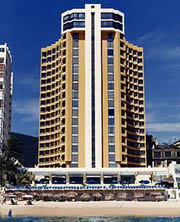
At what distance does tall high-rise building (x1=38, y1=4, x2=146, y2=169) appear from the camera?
11450 centimetres

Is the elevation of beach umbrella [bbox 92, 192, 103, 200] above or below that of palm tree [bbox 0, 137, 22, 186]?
below

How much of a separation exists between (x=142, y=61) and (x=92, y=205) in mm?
77215

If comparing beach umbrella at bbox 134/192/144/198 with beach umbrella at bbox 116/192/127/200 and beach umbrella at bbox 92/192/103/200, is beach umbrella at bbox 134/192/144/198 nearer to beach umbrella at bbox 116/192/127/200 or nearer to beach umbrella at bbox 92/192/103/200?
beach umbrella at bbox 116/192/127/200

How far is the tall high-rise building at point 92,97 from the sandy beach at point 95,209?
134 ft

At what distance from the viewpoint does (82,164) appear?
11238 cm

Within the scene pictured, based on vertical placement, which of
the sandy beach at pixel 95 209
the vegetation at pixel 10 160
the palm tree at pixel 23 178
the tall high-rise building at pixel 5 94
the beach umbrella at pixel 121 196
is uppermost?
the tall high-rise building at pixel 5 94

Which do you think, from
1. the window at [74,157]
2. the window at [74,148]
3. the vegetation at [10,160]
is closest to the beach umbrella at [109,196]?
the vegetation at [10,160]

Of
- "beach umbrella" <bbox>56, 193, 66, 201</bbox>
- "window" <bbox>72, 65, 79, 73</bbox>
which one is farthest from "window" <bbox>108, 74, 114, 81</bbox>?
"beach umbrella" <bbox>56, 193, 66, 201</bbox>

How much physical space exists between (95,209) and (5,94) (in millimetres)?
74723

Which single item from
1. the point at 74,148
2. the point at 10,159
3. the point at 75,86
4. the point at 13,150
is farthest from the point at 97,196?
the point at 75,86

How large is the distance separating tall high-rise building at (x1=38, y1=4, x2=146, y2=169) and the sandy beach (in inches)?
1609

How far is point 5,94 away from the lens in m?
130

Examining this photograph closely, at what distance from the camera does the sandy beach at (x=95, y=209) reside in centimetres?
6025

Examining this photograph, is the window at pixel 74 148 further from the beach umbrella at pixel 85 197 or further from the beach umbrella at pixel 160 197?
the beach umbrella at pixel 160 197
